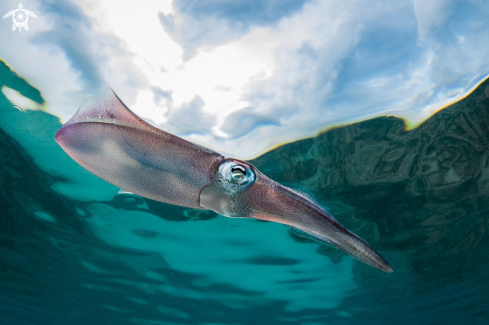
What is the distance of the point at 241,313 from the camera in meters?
18.8

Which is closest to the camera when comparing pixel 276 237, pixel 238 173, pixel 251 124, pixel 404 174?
pixel 238 173

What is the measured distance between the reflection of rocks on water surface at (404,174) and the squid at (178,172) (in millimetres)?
5264

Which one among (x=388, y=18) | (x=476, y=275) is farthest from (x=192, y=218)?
(x=476, y=275)

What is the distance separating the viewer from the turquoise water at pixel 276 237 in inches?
256

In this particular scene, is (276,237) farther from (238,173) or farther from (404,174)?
(238,173)

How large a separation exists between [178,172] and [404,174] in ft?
25.6

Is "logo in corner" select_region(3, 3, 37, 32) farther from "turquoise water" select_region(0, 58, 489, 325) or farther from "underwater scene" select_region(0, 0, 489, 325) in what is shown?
"turquoise water" select_region(0, 58, 489, 325)

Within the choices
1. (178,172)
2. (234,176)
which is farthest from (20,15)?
(234,176)

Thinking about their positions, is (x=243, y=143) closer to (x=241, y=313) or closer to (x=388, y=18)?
(x=388, y=18)

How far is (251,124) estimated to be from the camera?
5566 mm

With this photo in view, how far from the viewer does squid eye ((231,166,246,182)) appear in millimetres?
944

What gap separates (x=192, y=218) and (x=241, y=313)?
41.5 feet

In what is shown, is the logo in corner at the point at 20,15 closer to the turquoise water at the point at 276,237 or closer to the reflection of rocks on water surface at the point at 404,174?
the turquoise water at the point at 276,237

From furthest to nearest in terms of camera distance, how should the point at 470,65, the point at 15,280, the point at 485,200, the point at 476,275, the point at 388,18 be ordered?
the point at 15,280 < the point at 476,275 < the point at 485,200 < the point at 470,65 < the point at 388,18
